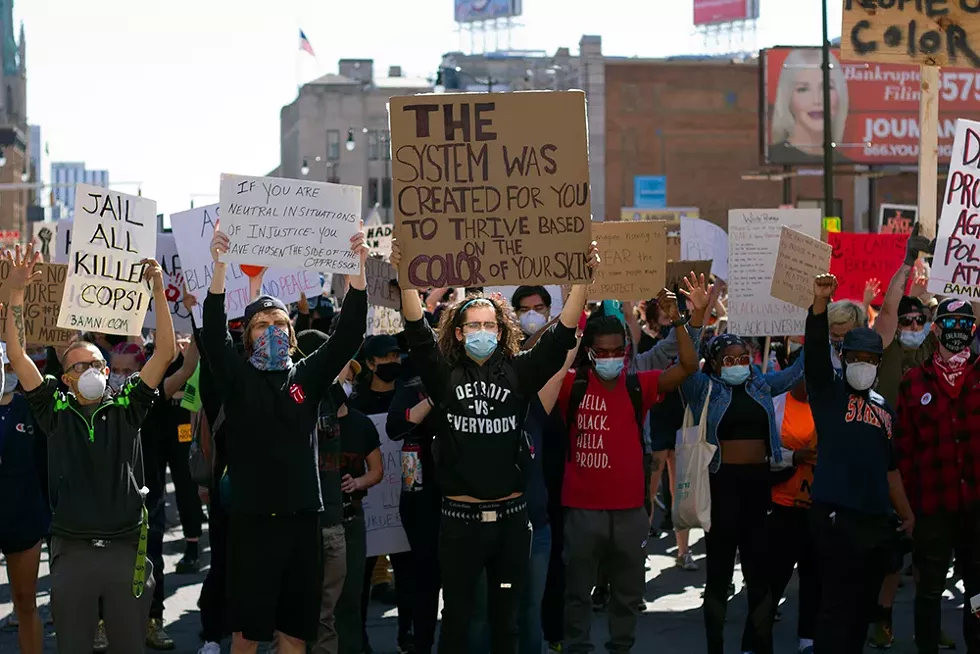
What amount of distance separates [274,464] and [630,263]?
150 inches

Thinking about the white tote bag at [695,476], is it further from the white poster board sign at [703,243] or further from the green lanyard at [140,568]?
the white poster board sign at [703,243]

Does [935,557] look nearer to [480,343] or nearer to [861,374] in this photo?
[861,374]

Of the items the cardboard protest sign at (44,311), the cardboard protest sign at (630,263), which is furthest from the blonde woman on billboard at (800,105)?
the cardboard protest sign at (44,311)

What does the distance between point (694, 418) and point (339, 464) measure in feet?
6.74

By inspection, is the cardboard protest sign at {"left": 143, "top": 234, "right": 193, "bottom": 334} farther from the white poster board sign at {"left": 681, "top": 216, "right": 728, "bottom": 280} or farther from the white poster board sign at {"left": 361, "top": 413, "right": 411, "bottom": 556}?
the white poster board sign at {"left": 681, "top": 216, "right": 728, "bottom": 280}

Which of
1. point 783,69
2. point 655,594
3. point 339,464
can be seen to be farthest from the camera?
point 783,69

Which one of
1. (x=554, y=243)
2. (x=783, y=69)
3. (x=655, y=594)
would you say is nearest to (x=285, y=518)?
(x=554, y=243)

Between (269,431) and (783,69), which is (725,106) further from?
(269,431)

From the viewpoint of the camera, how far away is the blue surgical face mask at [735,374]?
312 inches

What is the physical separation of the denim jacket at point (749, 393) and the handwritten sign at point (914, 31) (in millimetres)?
1960

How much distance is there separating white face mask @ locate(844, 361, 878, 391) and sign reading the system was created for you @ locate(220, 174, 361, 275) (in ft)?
9.19

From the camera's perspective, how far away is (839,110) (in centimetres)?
4988

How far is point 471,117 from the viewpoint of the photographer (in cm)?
670

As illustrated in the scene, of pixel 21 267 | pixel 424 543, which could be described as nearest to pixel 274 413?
pixel 21 267
